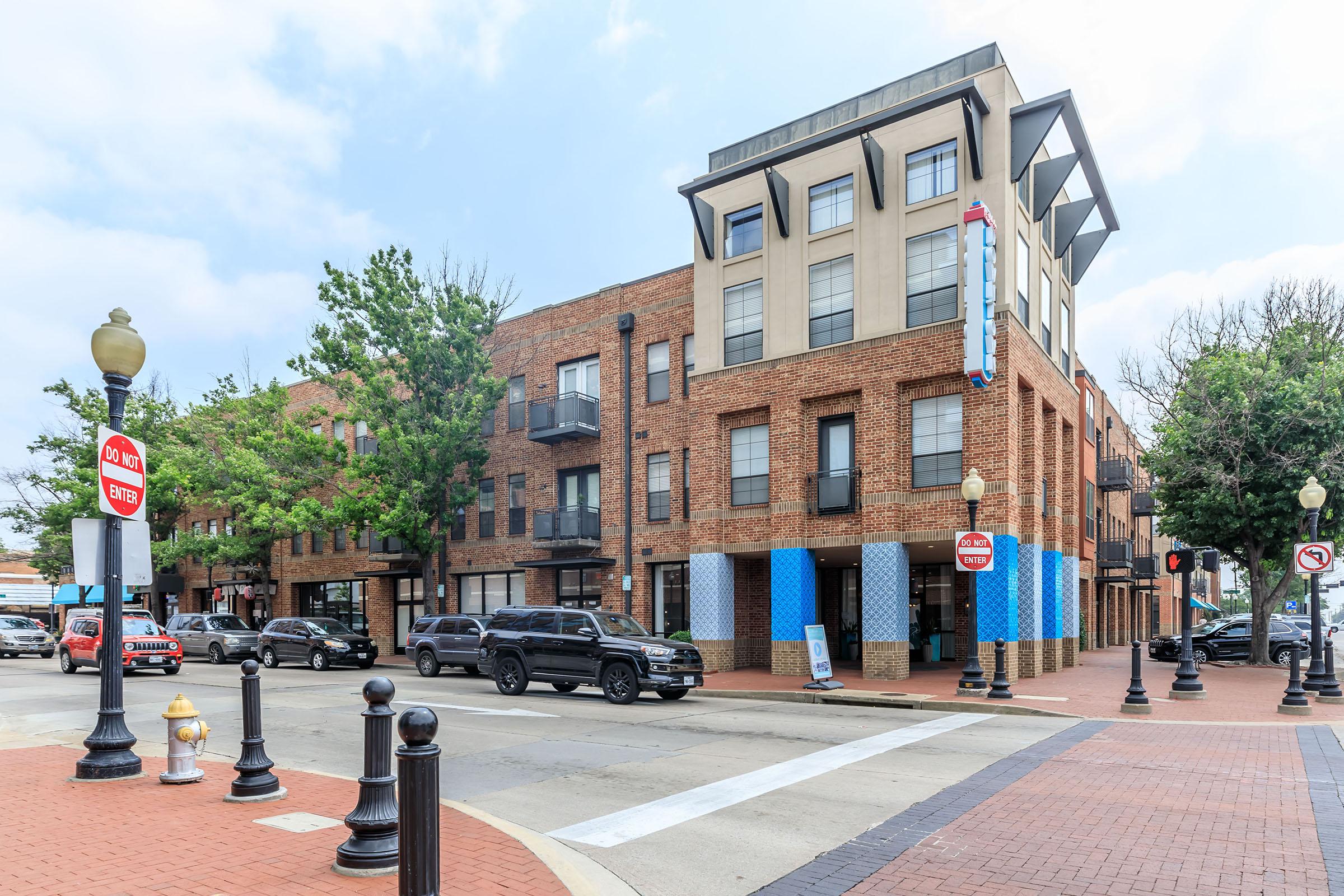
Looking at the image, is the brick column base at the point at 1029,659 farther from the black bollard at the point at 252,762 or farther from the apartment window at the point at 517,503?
the black bollard at the point at 252,762

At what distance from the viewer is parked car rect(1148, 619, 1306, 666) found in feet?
90.0

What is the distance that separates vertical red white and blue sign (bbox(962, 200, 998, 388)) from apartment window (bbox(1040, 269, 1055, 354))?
16.2 ft

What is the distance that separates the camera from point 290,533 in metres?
30.8

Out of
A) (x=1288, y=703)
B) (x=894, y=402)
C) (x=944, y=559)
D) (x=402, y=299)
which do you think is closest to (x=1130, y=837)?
(x=1288, y=703)

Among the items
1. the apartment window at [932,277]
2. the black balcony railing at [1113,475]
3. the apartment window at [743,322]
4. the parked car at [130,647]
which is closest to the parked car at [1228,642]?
the black balcony railing at [1113,475]

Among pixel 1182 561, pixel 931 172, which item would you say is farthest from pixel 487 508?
pixel 1182 561

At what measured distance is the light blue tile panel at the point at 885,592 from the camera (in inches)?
800

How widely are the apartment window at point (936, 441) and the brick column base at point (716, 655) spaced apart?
20.7ft

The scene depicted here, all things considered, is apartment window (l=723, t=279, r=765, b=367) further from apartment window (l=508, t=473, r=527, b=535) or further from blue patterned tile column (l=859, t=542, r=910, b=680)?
apartment window (l=508, t=473, r=527, b=535)

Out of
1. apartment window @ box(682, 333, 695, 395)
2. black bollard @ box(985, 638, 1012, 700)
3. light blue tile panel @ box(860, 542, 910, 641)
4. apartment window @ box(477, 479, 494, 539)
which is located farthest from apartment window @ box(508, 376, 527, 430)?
black bollard @ box(985, 638, 1012, 700)

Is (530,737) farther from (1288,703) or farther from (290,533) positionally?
(290,533)

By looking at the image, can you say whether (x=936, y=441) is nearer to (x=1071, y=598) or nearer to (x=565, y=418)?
(x=1071, y=598)

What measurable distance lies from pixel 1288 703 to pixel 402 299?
75.4 feet

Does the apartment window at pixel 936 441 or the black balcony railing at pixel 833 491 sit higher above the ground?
the apartment window at pixel 936 441
